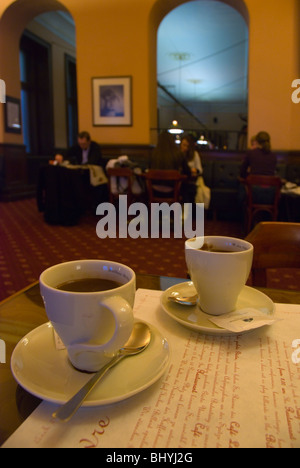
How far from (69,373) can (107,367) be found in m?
0.05

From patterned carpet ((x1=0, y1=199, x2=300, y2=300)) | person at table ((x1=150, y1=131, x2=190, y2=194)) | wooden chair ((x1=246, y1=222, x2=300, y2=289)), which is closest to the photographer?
wooden chair ((x1=246, y1=222, x2=300, y2=289))

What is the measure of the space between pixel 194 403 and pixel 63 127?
1004 centimetres

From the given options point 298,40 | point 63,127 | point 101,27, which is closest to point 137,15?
point 101,27

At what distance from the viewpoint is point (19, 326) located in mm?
672

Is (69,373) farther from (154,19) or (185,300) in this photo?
(154,19)

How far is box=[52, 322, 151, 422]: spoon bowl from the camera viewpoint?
0.40 meters

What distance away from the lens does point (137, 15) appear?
6133mm

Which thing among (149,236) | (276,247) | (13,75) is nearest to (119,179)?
(149,236)

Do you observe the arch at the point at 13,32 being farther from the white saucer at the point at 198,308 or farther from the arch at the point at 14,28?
the white saucer at the point at 198,308

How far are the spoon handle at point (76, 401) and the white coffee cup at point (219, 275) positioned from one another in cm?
24

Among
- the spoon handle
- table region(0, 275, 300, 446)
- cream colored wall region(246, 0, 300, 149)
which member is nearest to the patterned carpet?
cream colored wall region(246, 0, 300, 149)

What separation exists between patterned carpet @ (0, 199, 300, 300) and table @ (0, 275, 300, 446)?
2.01 metres

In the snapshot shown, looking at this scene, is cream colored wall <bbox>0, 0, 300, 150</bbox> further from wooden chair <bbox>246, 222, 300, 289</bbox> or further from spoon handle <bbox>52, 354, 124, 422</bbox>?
spoon handle <bbox>52, 354, 124, 422</bbox>

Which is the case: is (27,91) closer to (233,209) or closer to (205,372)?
(233,209)
